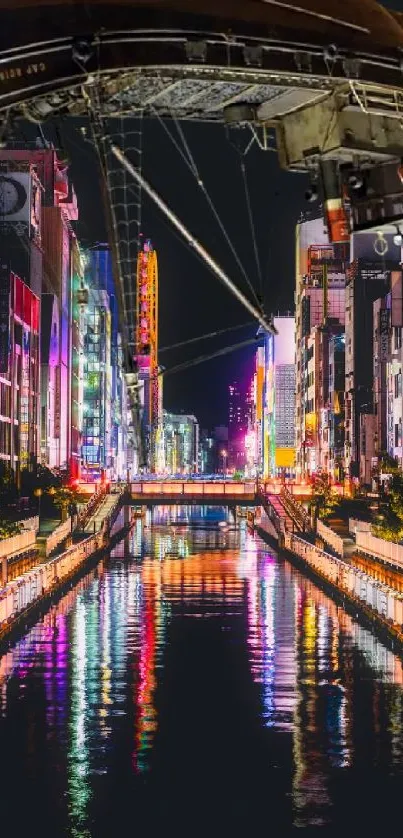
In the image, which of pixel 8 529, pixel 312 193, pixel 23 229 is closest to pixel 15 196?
pixel 23 229

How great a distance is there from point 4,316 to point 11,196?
36572mm

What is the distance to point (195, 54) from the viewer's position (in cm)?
1281

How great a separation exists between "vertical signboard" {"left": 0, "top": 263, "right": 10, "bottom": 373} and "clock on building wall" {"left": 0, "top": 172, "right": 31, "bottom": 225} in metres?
31.4

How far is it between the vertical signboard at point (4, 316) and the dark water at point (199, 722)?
87910 mm

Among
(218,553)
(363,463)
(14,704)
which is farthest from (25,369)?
(14,704)

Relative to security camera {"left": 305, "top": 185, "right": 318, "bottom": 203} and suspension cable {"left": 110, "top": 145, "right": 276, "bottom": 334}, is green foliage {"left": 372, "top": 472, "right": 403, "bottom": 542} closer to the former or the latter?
security camera {"left": 305, "top": 185, "right": 318, "bottom": 203}

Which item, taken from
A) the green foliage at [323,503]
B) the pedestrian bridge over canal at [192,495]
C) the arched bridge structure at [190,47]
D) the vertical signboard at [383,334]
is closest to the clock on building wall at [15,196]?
the pedestrian bridge over canal at [192,495]

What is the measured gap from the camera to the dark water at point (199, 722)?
24.1 m

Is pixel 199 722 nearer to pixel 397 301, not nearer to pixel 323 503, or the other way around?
pixel 323 503

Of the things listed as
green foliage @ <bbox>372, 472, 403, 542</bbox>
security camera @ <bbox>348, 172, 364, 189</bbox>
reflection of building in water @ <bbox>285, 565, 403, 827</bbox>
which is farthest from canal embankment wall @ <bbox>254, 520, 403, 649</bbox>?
security camera @ <bbox>348, 172, 364, 189</bbox>

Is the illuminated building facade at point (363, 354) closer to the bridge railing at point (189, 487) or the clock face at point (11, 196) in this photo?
the bridge railing at point (189, 487)

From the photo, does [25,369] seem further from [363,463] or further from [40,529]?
[40,529]

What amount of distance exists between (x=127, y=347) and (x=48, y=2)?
10.6 feet

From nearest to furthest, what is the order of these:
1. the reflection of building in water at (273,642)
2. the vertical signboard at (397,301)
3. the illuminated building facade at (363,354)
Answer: the reflection of building in water at (273,642), the vertical signboard at (397,301), the illuminated building facade at (363,354)
